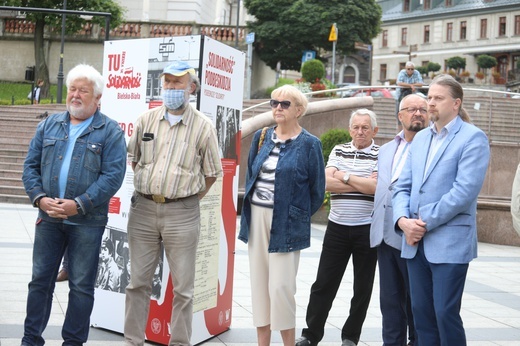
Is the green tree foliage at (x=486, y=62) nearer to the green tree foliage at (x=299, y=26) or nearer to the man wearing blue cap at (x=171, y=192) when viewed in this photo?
the green tree foliage at (x=299, y=26)

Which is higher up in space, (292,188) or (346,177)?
(346,177)

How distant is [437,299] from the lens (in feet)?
17.7

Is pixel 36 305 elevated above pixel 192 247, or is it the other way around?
pixel 192 247

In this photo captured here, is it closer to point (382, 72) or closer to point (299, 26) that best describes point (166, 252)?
point (299, 26)

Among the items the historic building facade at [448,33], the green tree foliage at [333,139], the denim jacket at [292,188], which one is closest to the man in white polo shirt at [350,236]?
A: the denim jacket at [292,188]

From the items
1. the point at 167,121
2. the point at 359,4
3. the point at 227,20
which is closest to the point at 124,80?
the point at 167,121

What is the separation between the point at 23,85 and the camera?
37.9m

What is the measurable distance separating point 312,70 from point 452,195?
27.5 meters

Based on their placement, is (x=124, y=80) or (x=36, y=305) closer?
(x=36, y=305)

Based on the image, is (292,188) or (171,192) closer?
(171,192)

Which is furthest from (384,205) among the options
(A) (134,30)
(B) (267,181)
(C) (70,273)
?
(A) (134,30)

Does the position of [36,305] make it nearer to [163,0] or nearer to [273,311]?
[273,311]

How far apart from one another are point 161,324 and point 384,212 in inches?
78.1

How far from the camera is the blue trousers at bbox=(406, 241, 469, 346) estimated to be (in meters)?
5.35
